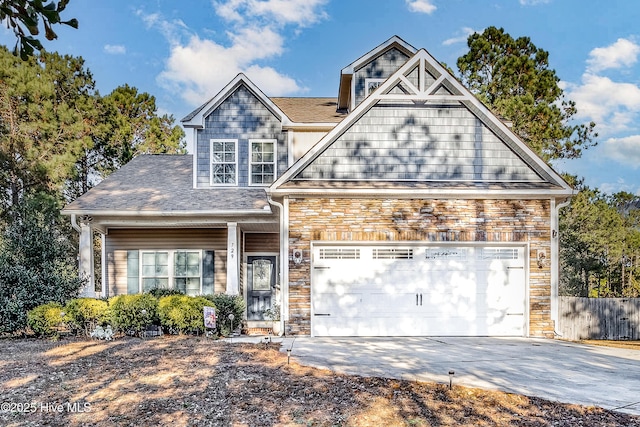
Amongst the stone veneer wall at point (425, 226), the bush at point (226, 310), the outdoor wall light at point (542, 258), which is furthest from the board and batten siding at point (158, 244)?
the outdoor wall light at point (542, 258)

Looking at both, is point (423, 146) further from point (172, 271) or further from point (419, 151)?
point (172, 271)

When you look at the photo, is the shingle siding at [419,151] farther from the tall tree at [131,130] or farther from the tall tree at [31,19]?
the tall tree at [131,130]

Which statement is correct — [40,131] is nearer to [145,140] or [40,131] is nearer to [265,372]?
[145,140]

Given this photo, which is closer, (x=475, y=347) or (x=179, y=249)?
(x=475, y=347)

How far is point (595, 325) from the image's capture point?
1372cm

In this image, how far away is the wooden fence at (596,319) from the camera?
1364cm

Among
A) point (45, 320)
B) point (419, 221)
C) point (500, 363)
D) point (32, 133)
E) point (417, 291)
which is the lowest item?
point (500, 363)

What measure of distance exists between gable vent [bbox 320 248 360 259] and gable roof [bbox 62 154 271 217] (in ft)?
7.16

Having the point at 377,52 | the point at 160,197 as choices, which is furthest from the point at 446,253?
the point at 160,197

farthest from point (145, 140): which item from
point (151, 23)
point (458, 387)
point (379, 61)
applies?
point (458, 387)

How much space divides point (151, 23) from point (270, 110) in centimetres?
725

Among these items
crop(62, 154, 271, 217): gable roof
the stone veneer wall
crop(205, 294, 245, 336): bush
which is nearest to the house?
the stone veneer wall

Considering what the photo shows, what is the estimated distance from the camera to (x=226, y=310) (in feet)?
33.1

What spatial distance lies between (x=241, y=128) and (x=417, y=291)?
7.18m
